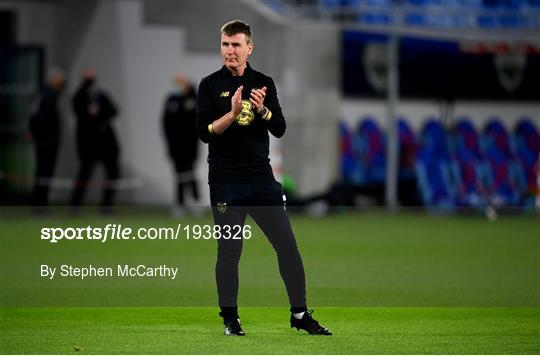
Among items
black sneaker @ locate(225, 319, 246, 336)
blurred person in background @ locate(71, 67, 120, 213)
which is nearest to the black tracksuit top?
black sneaker @ locate(225, 319, 246, 336)

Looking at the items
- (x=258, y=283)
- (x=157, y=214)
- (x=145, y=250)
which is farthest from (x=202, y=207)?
(x=258, y=283)

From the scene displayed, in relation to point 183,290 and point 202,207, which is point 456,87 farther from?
point 183,290

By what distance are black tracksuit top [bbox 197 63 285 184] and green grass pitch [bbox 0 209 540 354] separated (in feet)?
3.78

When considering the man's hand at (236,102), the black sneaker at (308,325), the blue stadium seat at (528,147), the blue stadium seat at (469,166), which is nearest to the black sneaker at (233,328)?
the black sneaker at (308,325)

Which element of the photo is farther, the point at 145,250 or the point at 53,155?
the point at 53,155

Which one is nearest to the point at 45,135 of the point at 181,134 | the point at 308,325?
the point at 181,134

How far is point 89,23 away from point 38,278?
502 inches

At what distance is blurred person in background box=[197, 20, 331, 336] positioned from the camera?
404 inches

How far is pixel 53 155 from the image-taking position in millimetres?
24922

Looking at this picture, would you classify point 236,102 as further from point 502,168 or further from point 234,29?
point 502,168

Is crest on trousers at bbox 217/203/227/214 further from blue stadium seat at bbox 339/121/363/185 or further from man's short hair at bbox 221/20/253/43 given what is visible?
blue stadium seat at bbox 339/121/363/185

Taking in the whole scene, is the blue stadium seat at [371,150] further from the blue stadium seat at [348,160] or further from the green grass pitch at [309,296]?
the green grass pitch at [309,296]

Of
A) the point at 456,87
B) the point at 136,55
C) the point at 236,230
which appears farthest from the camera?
the point at 456,87

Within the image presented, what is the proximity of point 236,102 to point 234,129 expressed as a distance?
1.43ft
